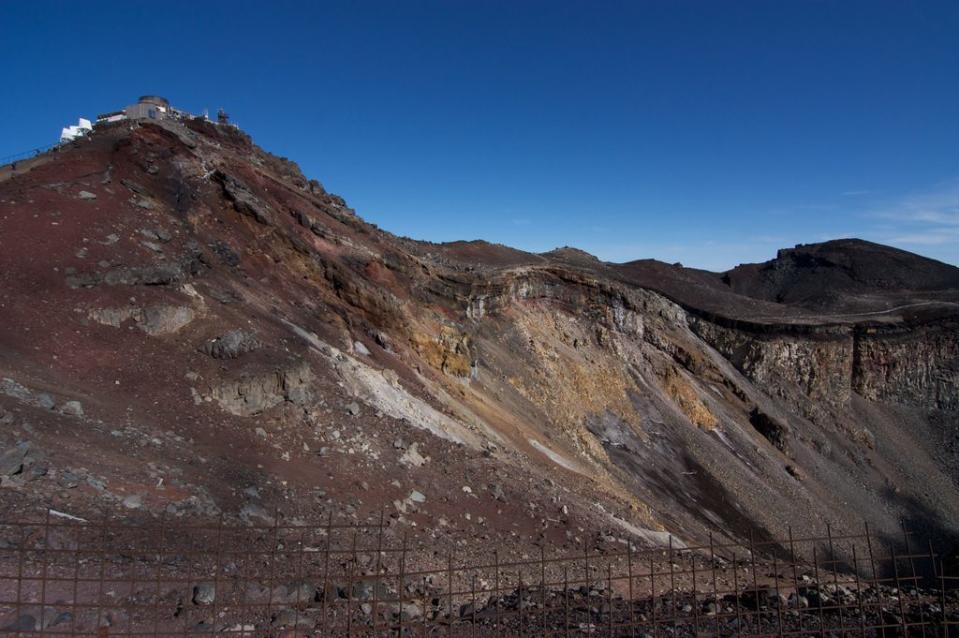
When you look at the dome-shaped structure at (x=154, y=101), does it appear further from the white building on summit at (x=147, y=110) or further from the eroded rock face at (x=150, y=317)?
the eroded rock face at (x=150, y=317)

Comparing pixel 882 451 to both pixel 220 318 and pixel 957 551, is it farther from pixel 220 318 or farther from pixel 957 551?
pixel 220 318

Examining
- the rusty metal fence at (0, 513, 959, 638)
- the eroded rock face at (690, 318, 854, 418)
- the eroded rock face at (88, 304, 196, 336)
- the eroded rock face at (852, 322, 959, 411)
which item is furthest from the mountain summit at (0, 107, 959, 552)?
the eroded rock face at (852, 322, 959, 411)

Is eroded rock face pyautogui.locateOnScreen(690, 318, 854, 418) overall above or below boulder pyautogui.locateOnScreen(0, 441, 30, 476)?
above

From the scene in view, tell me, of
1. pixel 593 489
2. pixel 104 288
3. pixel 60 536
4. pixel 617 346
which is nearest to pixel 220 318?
pixel 104 288

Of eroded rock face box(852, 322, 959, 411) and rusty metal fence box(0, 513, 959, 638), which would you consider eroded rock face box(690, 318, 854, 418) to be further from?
rusty metal fence box(0, 513, 959, 638)

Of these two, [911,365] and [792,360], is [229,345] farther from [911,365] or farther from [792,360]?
[911,365]

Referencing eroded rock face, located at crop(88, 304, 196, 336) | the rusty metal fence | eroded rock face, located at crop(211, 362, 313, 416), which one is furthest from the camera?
eroded rock face, located at crop(88, 304, 196, 336)
